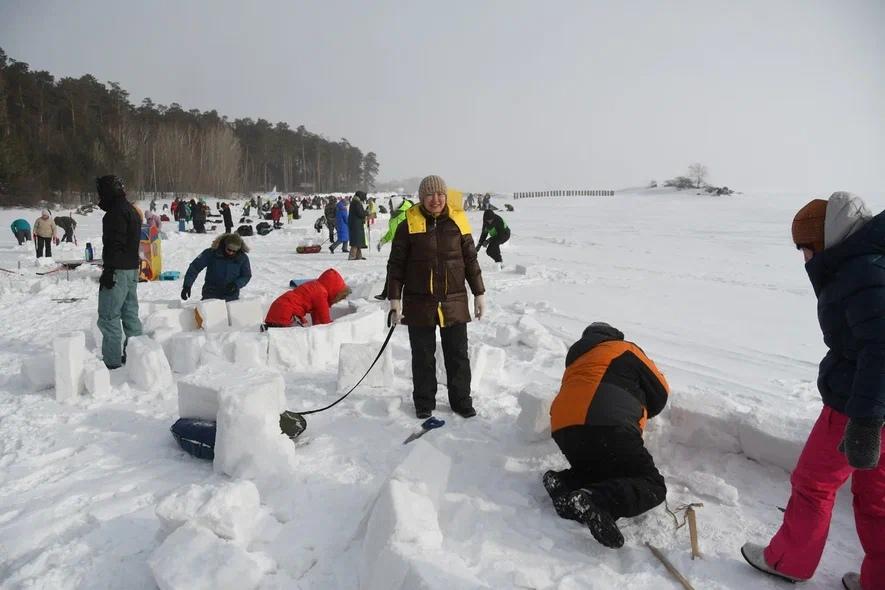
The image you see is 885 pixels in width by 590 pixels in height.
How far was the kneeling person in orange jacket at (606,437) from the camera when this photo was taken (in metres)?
2.28

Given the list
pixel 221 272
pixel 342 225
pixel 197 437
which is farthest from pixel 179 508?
pixel 342 225

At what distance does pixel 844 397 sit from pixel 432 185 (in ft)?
7.76

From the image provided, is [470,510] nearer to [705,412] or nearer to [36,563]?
[705,412]

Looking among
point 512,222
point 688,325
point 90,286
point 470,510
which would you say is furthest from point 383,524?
point 512,222

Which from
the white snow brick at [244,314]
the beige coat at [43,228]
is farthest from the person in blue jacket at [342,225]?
the white snow brick at [244,314]

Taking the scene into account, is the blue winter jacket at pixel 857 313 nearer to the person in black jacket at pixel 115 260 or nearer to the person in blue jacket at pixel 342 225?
the person in black jacket at pixel 115 260

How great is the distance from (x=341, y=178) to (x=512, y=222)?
5479cm

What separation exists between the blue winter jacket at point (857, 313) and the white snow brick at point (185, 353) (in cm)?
437

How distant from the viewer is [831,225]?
1.83 m

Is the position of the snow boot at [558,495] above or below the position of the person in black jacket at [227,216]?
below

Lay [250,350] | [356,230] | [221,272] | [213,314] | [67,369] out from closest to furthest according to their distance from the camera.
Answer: [67,369] → [250,350] → [213,314] → [221,272] → [356,230]

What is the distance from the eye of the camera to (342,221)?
14.5 m

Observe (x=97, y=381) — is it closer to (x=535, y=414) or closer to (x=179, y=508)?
(x=179, y=508)

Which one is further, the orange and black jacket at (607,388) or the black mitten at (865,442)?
the orange and black jacket at (607,388)
